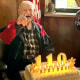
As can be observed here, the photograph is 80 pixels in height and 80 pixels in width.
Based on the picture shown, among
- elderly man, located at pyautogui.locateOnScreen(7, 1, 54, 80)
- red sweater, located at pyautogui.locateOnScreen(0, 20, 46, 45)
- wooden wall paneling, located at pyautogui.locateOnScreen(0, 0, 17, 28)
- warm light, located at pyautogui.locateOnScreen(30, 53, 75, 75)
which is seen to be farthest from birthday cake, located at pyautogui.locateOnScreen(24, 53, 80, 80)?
wooden wall paneling, located at pyautogui.locateOnScreen(0, 0, 17, 28)

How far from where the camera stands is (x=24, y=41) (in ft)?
5.05

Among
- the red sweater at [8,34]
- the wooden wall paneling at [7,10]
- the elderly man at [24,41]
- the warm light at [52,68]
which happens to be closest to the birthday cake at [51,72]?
the warm light at [52,68]

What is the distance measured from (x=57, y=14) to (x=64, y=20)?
0.11 metres

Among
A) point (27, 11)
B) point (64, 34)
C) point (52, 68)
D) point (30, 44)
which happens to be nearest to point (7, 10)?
point (27, 11)

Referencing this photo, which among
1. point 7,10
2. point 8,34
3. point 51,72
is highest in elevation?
point 7,10

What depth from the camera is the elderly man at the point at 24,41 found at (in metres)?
1.52

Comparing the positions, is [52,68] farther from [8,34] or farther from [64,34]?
[64,34]

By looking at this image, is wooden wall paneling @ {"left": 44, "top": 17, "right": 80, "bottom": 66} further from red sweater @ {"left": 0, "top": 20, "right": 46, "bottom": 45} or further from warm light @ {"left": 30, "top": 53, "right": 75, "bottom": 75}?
warm light @ {"left": 30, "top": 53, "right": 75, "bottom": 75}

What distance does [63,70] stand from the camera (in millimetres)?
1333

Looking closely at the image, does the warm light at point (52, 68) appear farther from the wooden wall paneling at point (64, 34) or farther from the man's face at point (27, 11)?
the wooden wall paneling at point (64, 34)

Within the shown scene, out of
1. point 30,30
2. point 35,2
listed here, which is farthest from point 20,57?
point 35,2

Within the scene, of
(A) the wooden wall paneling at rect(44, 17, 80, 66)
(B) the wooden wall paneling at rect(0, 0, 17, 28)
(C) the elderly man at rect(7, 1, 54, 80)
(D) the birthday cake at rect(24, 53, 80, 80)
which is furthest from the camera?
(A) the wooden wall paneling at rect(44, 17, 80, 66)

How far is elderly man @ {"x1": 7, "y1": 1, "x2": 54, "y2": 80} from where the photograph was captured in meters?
1.52

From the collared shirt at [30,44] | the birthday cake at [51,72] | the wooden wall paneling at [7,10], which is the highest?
the wooden wall paneling at [7,10]
